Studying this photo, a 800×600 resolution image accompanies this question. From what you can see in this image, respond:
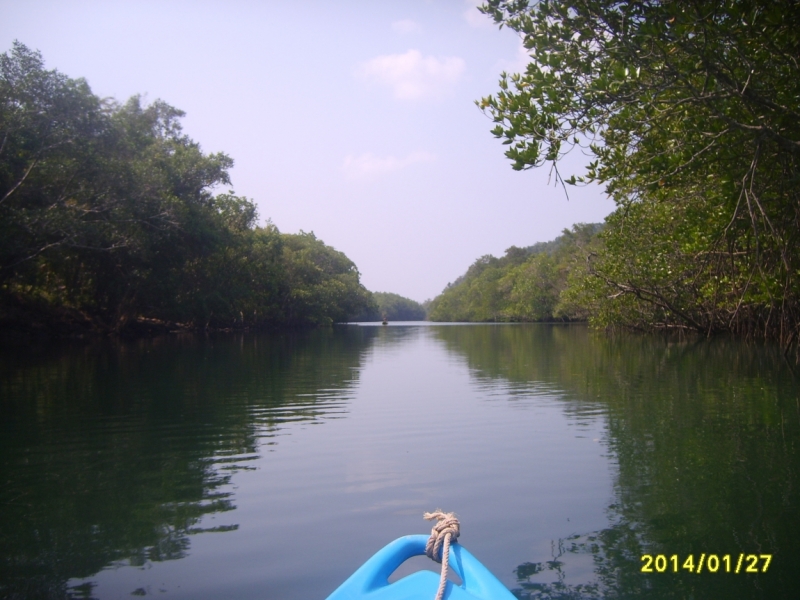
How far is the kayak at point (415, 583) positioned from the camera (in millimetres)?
2480

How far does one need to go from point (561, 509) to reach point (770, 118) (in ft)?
16.1

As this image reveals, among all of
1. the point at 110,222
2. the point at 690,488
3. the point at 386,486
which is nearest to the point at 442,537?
the point at 386,486

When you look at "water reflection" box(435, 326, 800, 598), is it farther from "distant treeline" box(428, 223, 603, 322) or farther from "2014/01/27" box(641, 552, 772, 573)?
"distant treeline" box(428, 223, 603, 322)

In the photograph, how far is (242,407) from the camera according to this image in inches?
368

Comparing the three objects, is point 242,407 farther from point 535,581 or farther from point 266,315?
point 266,315

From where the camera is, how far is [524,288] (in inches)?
2446

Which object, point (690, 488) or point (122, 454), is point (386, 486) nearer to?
point (690, 488)

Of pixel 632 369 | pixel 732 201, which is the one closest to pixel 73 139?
pixel 632 369

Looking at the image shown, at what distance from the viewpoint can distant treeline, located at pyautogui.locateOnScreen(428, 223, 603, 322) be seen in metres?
54.8

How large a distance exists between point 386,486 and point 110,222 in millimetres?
19288

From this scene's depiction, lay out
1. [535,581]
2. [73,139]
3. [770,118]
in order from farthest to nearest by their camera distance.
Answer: [73,139] < [770,118] < [535,581]

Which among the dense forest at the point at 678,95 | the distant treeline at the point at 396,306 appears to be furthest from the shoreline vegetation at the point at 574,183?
the distant treeline at the point at 396,306

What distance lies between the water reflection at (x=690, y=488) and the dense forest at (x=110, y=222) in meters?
14.7

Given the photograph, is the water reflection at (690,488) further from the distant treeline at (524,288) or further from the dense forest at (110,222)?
the distant treeline at (524,288)
